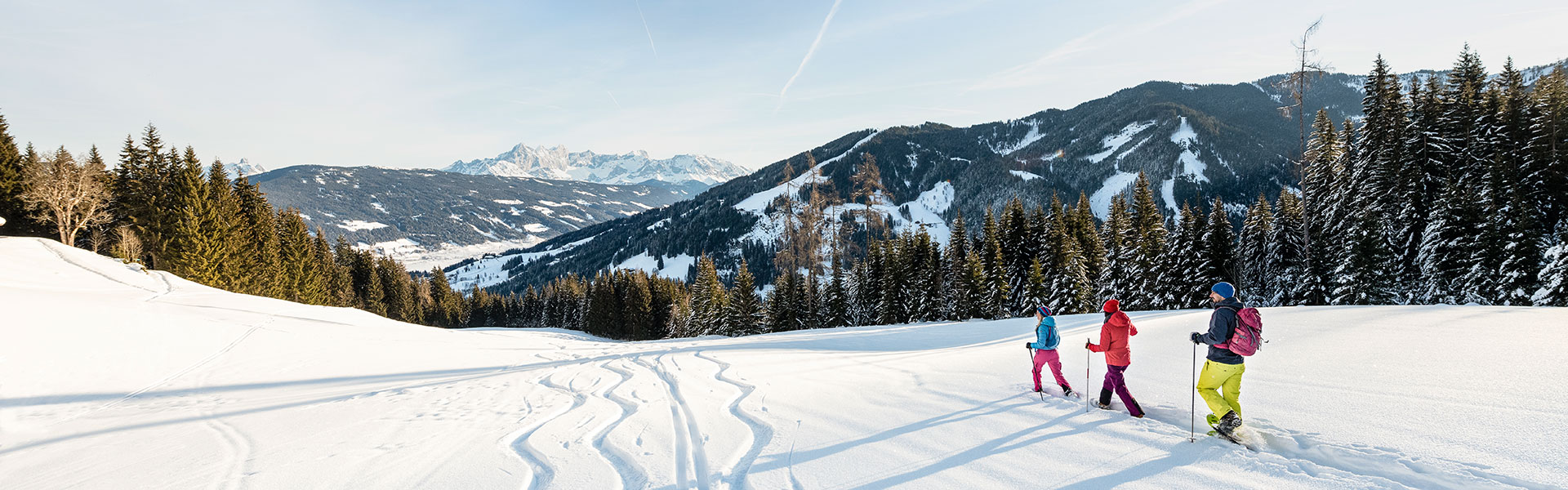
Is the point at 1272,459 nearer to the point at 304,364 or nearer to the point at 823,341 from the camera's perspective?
the point at 823,341

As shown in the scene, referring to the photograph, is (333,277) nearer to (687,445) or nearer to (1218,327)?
(687,445)

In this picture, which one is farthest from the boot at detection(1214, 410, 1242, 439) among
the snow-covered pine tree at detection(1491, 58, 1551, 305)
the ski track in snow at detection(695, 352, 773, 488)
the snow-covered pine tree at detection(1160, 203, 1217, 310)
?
the snow-covered pine tree at detection(1160, 203, 1217, 310)

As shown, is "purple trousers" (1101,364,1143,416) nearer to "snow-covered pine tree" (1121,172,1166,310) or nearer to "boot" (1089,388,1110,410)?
"boot" (1089,388,1110,410)

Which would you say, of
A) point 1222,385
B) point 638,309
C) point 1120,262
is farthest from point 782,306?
point 1222,385

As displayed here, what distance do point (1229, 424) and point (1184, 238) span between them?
33.4 meters

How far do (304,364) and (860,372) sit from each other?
1471cm

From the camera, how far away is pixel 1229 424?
18.8 ft

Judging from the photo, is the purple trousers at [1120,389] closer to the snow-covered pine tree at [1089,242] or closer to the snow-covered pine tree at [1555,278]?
the snow-covered pine tree at [1555,278]

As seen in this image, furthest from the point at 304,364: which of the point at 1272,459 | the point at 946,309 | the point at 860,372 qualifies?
the point at 946,309

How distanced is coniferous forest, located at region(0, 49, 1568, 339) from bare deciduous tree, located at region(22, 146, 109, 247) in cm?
57

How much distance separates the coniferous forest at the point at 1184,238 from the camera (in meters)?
22.1

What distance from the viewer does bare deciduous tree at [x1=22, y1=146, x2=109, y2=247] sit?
3359 cm

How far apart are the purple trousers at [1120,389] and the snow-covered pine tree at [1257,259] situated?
111 ft

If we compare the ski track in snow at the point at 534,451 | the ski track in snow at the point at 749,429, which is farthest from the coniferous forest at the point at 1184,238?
the ski track in snow at the point at 534,451
